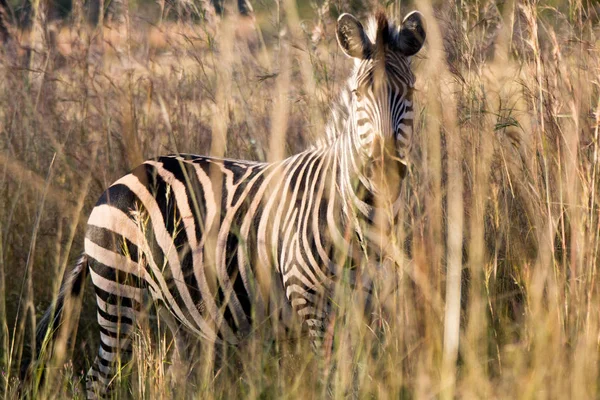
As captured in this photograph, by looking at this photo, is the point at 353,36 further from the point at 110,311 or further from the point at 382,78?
the point at 110,311

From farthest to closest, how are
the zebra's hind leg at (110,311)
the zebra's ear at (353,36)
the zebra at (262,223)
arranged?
the zebra's hind leg at (110,311), the zebra's ear at (353,36), the zebra at (262,223)

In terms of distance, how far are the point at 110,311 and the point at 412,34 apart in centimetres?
167

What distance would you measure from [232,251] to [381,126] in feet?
3.12

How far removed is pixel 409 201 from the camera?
3.46 m

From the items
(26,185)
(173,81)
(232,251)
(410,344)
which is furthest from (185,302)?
(173,81)

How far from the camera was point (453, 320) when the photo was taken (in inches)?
84.0

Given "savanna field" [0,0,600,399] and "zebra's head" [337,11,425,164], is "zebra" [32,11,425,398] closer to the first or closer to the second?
"zebra's head" [337,11,425,164]

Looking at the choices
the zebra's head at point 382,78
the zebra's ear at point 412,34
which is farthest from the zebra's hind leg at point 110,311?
the zebra's ear at point 412,34

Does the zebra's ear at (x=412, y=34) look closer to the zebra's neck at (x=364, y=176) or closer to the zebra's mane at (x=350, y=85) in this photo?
the zebra's mane at (x=350, y=85)

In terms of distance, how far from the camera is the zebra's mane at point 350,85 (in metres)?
2.96

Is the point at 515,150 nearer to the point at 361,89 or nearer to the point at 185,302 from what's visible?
the point at 361,89

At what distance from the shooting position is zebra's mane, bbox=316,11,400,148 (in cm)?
296

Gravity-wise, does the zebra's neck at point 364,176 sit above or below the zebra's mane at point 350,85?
below

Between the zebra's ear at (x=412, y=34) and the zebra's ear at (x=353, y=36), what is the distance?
0.45 feet
